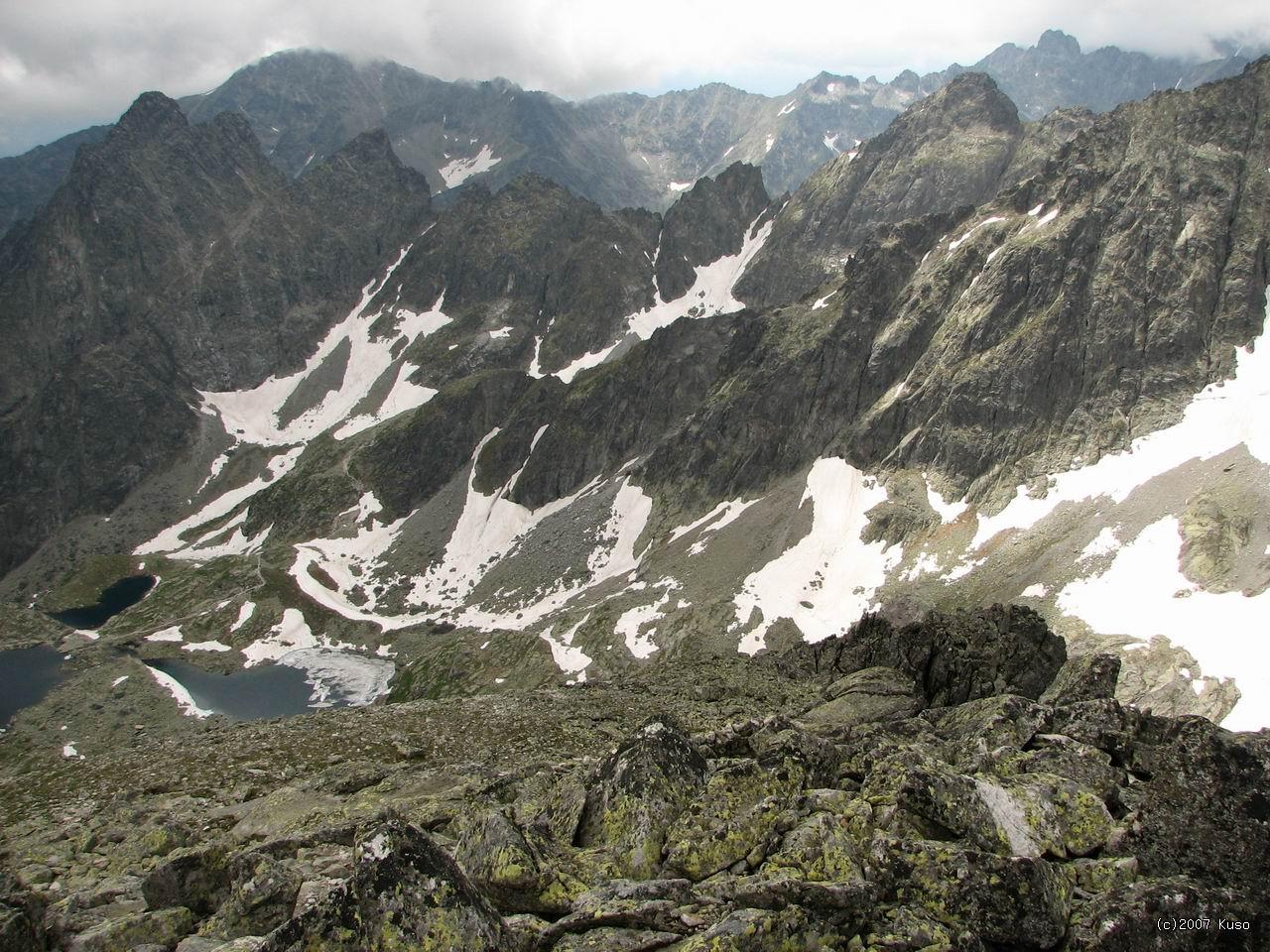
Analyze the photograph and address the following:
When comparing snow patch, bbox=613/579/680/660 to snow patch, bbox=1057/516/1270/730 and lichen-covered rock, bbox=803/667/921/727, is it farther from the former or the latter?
lichen-covered rock, bbox=803/667/921/727

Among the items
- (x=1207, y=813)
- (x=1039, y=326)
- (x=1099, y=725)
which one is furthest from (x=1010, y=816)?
(x=1039, y=326)

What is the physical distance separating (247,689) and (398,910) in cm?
11579

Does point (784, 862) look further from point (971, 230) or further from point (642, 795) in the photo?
point (971, 230)

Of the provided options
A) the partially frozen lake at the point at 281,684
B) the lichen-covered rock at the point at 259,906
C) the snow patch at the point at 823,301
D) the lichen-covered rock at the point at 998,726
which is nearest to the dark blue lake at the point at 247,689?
the partially frozen lake at the point at 281,684

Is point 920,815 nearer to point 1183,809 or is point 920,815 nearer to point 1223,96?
point 1183,809

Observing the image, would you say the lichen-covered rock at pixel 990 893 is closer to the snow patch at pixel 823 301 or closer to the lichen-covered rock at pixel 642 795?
the lichen-covered rock at pixel 642 795

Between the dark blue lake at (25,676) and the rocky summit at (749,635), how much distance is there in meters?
0.69

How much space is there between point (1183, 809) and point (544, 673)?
291 feet

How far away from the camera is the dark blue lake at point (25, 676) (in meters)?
103

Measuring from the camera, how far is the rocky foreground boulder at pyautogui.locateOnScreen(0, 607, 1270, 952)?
952 centimetres

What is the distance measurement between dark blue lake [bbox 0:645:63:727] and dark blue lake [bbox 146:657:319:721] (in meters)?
13.7

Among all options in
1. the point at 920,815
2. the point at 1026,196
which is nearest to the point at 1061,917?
the point at 920,815

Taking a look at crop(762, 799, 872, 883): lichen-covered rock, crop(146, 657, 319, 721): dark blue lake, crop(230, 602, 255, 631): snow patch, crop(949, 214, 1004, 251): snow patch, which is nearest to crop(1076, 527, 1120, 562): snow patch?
crop(949, 214, 1004, 251): snow patch

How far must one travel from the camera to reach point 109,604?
149 metres
